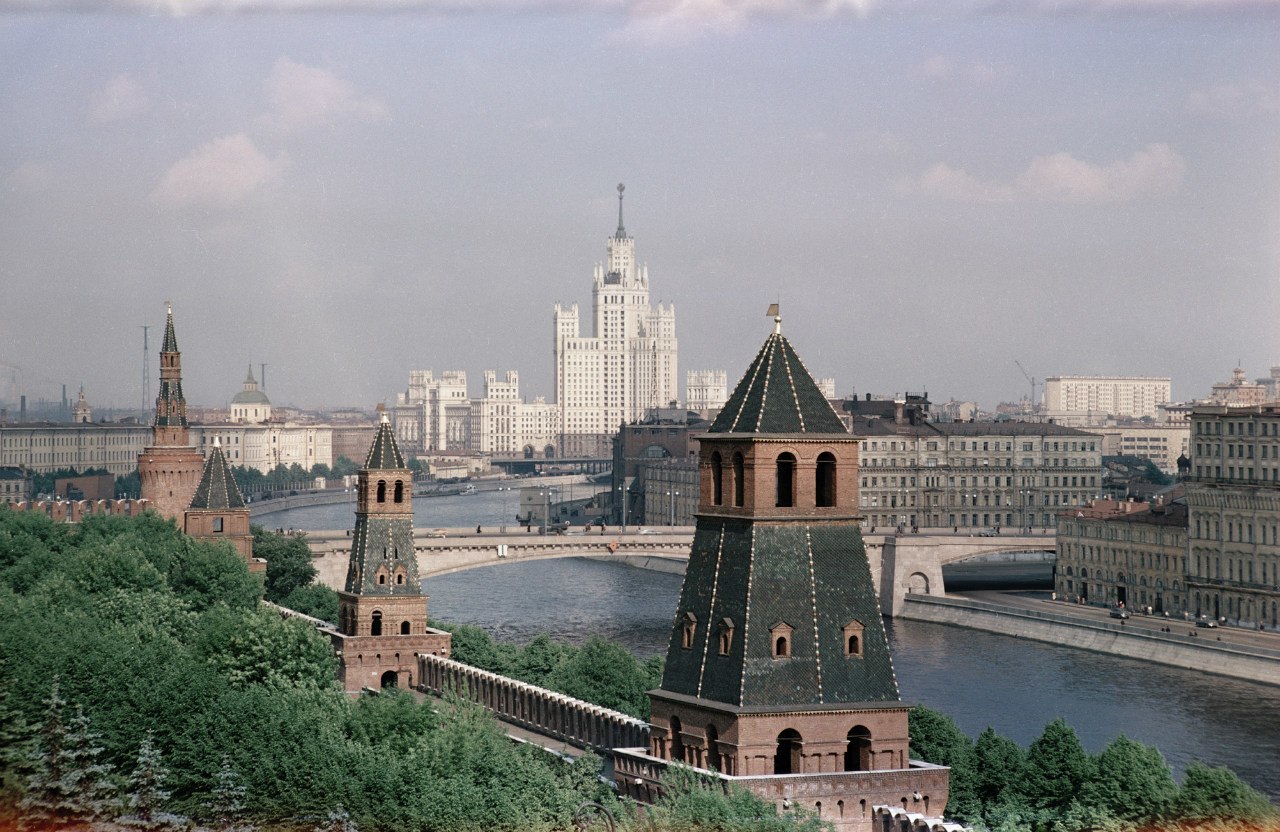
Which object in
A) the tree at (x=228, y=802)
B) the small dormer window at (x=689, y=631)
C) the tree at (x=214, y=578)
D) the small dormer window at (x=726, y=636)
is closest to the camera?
the small dormer window at (x=726, y=636)

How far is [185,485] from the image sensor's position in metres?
112

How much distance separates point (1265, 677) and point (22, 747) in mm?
48447

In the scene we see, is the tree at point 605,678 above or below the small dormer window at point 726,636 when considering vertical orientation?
below

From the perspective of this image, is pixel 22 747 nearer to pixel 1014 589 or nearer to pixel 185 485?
pixel 185 485

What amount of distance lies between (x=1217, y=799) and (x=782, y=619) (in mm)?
12122

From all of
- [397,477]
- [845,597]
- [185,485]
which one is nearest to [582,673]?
[397,477]

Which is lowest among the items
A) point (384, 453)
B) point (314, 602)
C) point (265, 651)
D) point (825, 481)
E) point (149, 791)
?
point (149, 791)

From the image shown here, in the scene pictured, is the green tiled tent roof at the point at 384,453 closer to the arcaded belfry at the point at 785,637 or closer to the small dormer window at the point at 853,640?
the arcaded belfry at the point at 785,637

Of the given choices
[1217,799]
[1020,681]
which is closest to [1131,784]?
[1217,799]

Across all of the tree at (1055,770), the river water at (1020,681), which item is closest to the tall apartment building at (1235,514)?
the river water at (1020,681)

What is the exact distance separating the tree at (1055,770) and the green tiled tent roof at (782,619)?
11.8 m

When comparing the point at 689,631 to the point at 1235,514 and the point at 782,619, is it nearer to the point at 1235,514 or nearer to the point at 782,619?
the point at 782,619

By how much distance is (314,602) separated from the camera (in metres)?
89.2

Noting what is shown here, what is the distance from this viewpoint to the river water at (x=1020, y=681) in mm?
69000
